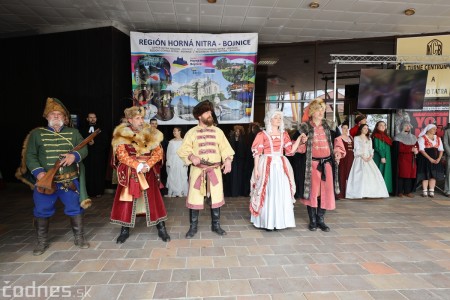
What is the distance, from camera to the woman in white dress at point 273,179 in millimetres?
3711

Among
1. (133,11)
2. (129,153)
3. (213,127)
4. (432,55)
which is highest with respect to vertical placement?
(133,11)

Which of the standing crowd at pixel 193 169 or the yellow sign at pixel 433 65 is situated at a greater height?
the yellow sign at pixel 433 65

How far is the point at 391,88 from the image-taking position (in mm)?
6270

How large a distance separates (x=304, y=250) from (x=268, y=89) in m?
4.80

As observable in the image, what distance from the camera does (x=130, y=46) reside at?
6.30 m

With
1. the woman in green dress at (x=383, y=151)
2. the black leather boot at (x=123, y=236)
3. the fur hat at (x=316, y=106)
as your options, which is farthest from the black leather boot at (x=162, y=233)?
the woman in green dress at (x=383, y=151)

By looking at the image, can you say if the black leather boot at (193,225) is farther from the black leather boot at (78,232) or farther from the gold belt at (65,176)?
the gold belt at (65,176)

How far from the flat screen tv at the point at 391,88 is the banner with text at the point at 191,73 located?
98.7 inches

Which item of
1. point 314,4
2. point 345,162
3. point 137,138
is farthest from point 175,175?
point 314,4

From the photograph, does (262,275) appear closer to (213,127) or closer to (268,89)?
(213,127)

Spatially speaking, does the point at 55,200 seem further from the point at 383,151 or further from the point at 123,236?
the point at 383,151

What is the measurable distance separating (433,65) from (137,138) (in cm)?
701

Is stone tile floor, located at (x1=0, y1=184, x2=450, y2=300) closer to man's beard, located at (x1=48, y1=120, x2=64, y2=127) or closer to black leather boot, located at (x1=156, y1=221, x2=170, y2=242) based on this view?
black leather boot, located at (x1=156, y1=221, x2=170, y2=242)

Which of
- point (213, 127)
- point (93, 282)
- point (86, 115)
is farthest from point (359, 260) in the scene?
point (86, 115)
